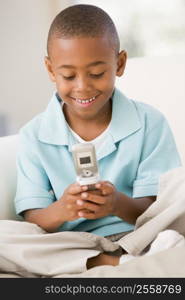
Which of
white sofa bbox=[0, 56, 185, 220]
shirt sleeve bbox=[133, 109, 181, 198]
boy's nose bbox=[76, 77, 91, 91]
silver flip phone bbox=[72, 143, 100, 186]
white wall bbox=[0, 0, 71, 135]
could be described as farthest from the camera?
white wall bbox=[0, 0, 71, 135]

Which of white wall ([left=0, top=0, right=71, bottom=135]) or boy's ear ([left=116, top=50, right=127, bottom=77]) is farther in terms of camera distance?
white wall ([left=0, top=0, right=71, bottom=135])

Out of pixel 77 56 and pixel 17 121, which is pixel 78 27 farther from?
pixel 17 121

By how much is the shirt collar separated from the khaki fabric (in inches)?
6.0

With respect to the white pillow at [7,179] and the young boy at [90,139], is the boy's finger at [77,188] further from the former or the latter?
the white pillow at [7,179]

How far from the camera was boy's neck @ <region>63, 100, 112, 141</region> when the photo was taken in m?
1.26

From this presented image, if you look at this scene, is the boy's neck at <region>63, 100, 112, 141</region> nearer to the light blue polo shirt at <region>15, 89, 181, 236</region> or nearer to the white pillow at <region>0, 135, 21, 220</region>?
the light blue polo shirt at <region>15, 89, 181, 236</region>

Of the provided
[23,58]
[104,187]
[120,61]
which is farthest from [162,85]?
[23,58]

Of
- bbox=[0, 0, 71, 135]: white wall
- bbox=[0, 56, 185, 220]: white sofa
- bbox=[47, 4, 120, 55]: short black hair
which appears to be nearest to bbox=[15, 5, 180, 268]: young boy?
bbox=[47, 4, 120, 55]: short black hair

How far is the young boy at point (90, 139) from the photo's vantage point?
1.11 m

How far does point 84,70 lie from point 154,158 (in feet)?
0.87

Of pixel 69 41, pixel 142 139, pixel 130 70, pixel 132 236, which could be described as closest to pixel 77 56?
pixel 69 41

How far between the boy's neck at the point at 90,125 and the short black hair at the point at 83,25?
155mm

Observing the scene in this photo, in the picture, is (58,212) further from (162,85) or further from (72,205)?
(162,85)

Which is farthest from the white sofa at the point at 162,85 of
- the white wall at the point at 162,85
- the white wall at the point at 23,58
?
A: the white wall at the point at 23,58
